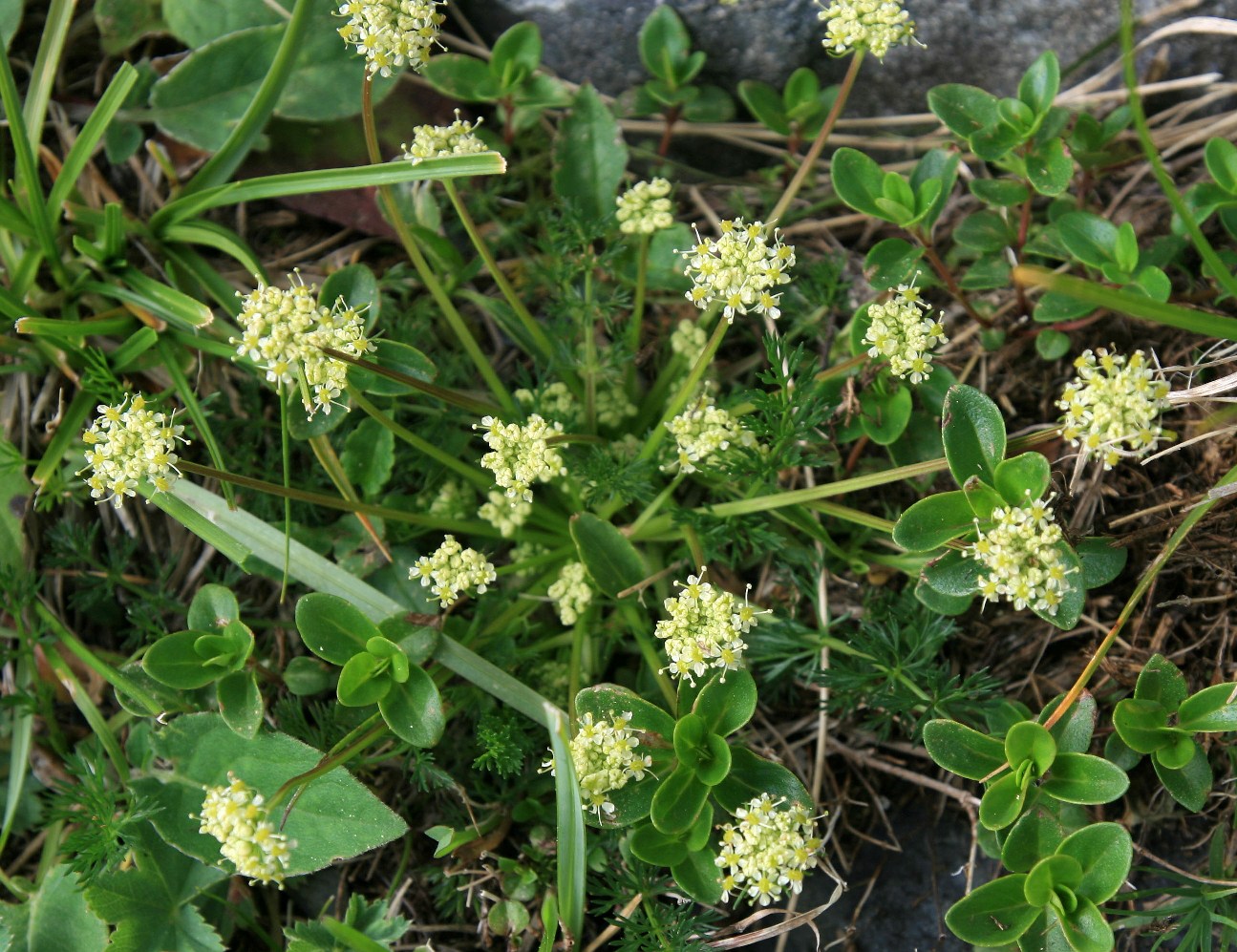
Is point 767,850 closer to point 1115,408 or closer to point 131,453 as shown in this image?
point 1115,408

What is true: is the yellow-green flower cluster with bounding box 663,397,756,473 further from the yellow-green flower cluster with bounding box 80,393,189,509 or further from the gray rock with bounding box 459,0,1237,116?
the gray rock with bounding box 459,0,1237,116

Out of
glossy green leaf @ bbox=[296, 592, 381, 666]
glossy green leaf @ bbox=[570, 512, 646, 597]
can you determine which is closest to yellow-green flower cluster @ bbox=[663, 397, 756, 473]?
glossy green leaf @ bbox=[570, 512, 646, 597]

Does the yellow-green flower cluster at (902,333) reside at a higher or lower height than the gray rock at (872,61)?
lower

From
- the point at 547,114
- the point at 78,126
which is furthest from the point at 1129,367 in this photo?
the point at 78,126

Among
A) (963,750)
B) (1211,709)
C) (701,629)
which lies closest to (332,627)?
(701,629)

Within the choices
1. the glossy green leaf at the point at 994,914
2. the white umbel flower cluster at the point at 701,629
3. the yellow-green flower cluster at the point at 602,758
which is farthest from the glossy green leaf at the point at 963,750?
the yellow-green flower cluster at the point at 602,758

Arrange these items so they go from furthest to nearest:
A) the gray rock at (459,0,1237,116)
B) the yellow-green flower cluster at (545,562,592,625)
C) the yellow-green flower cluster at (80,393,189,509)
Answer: the gray rock at (459,0,1237,116) → the yellow-green flower cluster at (545,562,592,625) → the yellow-green flower cluster at (80,393,189,509)

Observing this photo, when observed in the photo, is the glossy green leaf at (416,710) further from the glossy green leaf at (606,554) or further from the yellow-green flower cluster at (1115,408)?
the yellow-green flower cluster at (1115,408)
